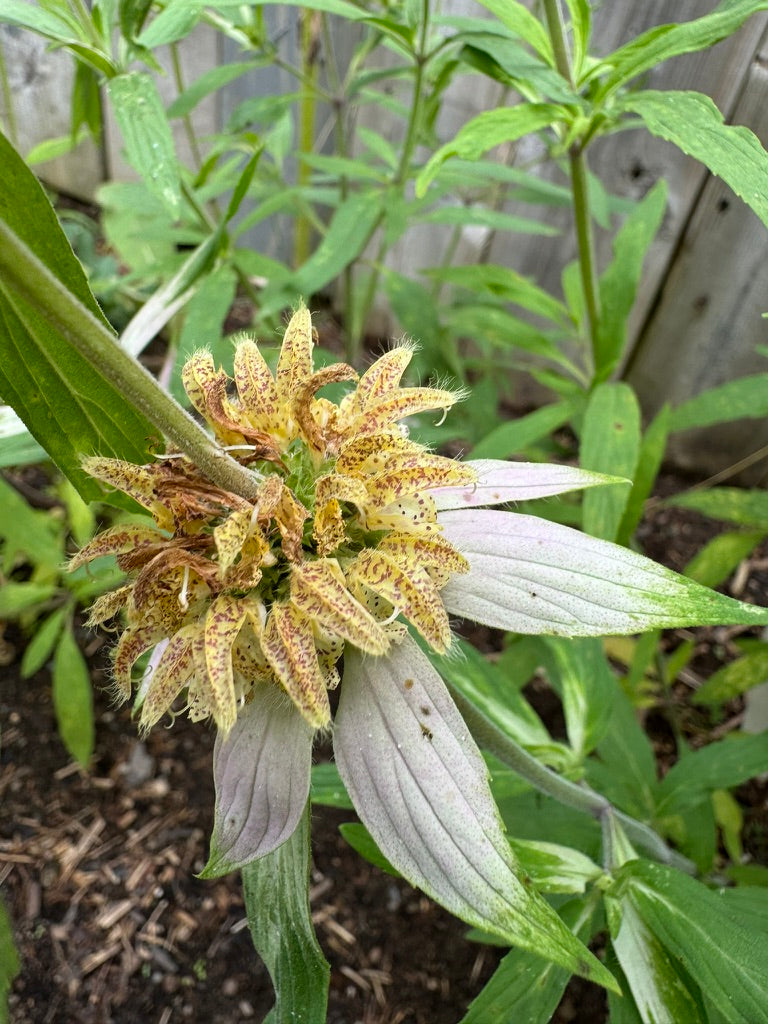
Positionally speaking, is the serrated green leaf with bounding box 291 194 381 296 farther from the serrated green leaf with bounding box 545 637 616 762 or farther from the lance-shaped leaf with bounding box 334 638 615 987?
the lance-shaped leaf with bounding box 334 638 615 987

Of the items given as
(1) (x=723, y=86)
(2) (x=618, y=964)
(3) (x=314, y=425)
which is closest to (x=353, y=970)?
(2) (x=618, y=964)

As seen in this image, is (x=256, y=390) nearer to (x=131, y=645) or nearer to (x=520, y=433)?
(x=131, y=645)

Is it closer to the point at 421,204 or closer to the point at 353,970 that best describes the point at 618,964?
the point at 353,970

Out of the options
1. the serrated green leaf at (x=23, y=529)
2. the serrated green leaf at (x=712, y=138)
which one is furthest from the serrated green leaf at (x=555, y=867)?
the serrated green leaf at (x=23, y=529)

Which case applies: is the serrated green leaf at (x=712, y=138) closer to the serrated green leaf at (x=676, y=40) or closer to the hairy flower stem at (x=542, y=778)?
the serrated green leaf at (x=676, y=40)

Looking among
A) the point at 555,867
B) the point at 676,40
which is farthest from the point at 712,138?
the point at 555,867
